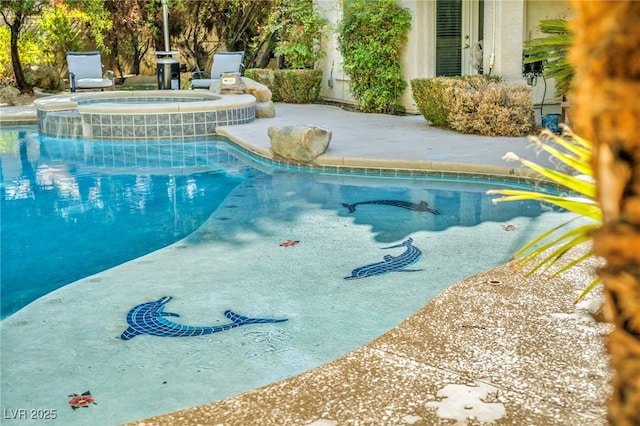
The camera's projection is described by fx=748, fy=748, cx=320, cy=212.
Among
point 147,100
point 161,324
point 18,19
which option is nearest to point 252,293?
point 161,324

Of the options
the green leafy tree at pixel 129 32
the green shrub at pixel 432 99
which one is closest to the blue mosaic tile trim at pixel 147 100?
the green leafy tree at pixel 129 32

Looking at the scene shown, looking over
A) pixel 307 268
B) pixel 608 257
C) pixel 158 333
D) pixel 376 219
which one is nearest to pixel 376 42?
pixel 376 219

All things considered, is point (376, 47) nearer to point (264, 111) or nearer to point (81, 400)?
point (264, 111)

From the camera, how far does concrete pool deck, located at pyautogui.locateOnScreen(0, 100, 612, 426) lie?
2740 mm

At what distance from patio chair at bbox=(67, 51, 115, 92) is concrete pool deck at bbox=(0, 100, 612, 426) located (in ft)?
45.7

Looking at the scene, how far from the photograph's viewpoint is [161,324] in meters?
4.34

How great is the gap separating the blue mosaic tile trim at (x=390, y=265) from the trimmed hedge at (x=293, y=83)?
11119 mm

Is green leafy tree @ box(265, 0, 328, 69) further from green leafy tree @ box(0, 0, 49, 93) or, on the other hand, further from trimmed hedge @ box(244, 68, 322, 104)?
green leafy tree @ box(0, 0, 49, 93)

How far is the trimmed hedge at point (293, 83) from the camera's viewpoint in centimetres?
1645

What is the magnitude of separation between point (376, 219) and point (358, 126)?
5.45m

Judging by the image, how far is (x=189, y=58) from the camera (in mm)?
21984

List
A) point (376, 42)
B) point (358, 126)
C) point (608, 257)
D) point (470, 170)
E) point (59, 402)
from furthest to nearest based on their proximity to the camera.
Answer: point (376, 42) < point (358, 126) < point (470, 170) < point (59, 402) < point (608, 257)

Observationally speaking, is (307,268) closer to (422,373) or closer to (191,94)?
(422,373)

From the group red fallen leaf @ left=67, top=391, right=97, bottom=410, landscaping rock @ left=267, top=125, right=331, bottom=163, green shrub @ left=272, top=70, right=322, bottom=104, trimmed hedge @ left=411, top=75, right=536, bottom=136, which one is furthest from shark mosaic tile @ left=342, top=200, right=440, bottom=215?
green shrub @ left=272, top=70, right=322, bottom=104
